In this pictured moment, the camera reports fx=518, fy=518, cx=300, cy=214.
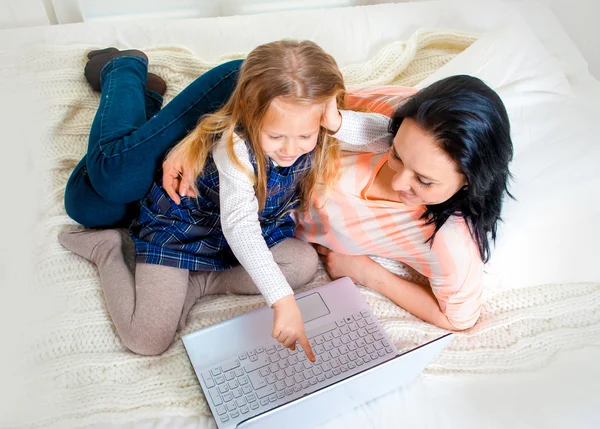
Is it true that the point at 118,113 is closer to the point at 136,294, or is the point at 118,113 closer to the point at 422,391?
the point at 136,294

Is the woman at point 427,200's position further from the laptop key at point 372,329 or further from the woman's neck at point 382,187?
the laptop key at point 372,329

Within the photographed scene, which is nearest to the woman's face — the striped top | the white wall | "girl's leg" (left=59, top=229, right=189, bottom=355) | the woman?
the woman

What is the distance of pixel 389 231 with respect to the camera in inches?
42.8

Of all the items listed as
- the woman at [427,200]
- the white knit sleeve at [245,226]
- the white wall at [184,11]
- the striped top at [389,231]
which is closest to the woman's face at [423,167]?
the woman at [427,200]

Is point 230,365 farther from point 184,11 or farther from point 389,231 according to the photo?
point 184,11

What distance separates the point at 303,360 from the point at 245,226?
0.93ft

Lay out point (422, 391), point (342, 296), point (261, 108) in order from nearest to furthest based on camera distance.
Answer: point (261, 108)
point (422, 391)
point (342, 296)

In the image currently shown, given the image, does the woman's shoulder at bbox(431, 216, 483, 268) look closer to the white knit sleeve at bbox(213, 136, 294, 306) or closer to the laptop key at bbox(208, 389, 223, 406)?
the white knit sleeve at bbox(213, 136, 294, 306)

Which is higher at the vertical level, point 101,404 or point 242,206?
point 242,206

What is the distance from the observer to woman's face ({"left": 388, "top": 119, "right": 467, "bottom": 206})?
84 cm

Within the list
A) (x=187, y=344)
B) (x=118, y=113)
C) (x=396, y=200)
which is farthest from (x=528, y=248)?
(x=118, y=113)

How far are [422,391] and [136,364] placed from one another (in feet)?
1.75

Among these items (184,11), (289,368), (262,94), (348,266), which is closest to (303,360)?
(289,368)

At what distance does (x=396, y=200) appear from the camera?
1.04 meters
